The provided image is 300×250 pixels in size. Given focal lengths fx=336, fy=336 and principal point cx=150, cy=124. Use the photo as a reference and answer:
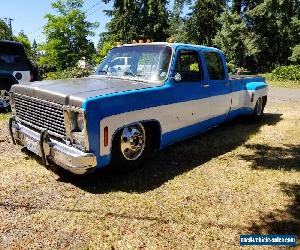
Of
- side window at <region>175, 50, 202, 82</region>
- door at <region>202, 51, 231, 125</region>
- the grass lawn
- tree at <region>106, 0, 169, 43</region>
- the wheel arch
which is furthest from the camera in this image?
tree at <region>106, 0, 169, 43</region>

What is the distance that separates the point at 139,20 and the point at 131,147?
1987 inches

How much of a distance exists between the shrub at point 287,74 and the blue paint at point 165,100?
20.0 metres

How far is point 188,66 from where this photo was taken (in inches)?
243

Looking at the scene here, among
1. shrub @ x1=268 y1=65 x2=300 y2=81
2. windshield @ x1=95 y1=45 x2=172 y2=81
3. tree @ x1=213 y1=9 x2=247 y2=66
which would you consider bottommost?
shrub @ x1=268 y1=65 x2=300 y2=81

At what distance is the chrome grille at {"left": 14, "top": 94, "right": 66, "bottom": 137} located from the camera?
4469 mm

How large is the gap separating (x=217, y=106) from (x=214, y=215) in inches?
131

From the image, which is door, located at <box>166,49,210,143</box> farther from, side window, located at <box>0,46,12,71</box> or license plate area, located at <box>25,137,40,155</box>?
side window, located at <box>0,46,12,71</box>

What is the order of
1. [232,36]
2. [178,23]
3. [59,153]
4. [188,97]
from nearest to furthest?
[59,153]
[188,97]
[232,36]
[178,23]

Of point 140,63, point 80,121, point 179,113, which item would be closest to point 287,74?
point 179,113

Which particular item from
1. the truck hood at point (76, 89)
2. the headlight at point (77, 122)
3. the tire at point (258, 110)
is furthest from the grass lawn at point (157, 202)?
the tire at point (258, 110)

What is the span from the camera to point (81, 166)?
165 inches

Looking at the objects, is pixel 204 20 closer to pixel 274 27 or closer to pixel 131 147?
pixel 274 27

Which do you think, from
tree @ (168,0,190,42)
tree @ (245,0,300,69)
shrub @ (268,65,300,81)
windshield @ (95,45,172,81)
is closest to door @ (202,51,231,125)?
windshield @ (95,45,172,81)

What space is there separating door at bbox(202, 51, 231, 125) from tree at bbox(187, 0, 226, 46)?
129 feet
